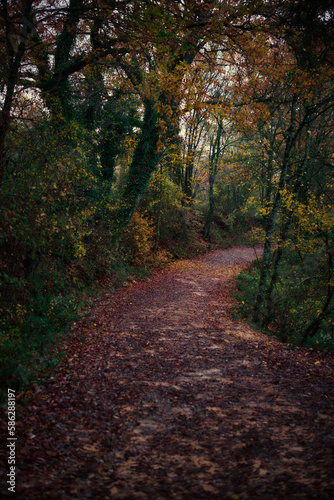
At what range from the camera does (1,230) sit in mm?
5781

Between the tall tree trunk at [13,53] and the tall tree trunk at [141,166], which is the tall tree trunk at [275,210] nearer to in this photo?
the tall tree trunk at [141,166]

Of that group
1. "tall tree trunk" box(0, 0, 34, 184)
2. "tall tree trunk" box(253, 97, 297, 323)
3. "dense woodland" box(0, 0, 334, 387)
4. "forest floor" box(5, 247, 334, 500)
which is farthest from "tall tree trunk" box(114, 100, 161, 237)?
"tall tree trunk" box(0, 0, 34, 184)

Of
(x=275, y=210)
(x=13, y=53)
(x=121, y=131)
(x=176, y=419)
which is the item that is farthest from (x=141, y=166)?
(x=176, y=419)

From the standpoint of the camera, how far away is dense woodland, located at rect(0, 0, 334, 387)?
547 cm

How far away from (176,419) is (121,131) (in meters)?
14.6

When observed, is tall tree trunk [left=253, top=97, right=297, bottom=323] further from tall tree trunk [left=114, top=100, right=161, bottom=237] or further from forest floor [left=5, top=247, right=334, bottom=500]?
tall tree trunk [left=114, top=100, right=161, bottom=237]

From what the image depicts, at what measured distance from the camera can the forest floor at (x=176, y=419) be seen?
9.45 ft

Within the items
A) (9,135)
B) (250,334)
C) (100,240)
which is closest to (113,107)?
(100,240)

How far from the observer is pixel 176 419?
4.25m

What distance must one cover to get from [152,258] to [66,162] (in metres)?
8.76

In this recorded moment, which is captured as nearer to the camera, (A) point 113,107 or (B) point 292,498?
(B) point 292,498

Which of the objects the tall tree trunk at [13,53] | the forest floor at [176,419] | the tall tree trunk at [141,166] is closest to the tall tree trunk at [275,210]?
the forest floor at [176,419]

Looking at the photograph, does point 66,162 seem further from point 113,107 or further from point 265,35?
point 113,107

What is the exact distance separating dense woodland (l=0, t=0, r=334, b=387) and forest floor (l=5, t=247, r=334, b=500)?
93 cm
